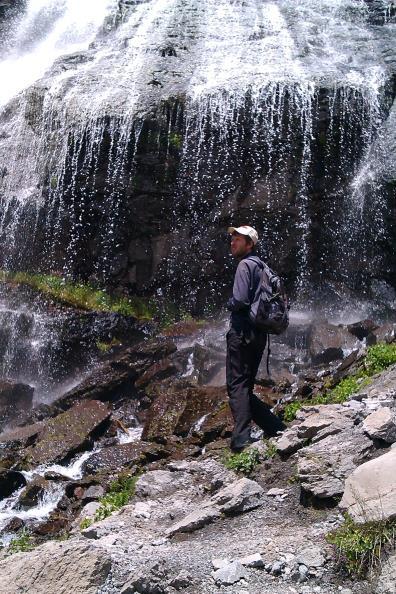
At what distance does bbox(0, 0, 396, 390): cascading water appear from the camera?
16609 millimetres

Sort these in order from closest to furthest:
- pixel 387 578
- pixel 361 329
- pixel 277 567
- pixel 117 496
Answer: pixel 387 578 < pixel 277 567 < pixel 117 496 < pixel 361 329

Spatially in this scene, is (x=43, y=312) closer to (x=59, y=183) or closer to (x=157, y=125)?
(x=59, y=183)

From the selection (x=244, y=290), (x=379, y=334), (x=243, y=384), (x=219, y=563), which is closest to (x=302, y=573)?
(x=219, y=563)

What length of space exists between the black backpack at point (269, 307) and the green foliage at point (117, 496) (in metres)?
2.15

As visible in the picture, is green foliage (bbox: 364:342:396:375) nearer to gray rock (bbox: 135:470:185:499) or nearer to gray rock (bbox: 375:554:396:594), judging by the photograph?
gray rock (bbox: 135:470:185:499)

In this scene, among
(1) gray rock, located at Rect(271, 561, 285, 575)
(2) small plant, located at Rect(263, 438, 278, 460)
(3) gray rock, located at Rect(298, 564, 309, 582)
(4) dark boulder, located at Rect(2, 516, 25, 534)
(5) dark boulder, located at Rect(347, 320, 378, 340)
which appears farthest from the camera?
(5) dark boulder, located at Rect(347, 320, 378, 340)

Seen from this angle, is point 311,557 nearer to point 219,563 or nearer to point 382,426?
point 219,563

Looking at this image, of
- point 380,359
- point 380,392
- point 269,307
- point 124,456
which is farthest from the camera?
point 380,359

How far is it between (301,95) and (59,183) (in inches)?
242

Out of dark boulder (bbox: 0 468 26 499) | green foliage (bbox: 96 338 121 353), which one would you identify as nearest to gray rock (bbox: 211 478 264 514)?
dark boulder (bbox: 0 468 26 499)

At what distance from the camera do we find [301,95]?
16.5 metres

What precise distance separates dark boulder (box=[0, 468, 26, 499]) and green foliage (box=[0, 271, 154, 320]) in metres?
7.43

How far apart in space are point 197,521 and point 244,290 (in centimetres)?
238

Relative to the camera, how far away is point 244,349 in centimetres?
727
